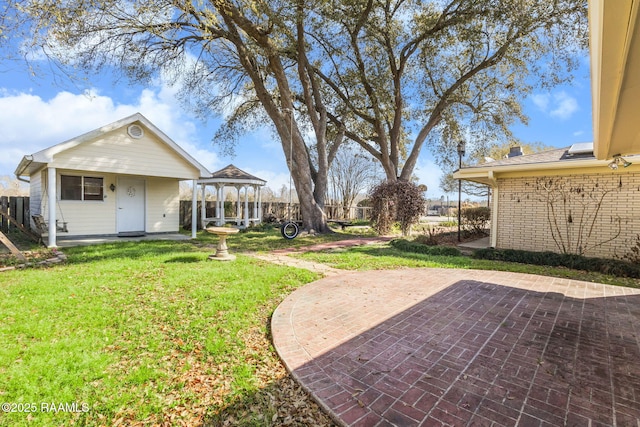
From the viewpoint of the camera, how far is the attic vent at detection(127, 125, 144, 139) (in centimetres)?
1030

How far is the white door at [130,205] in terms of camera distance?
1152 cm

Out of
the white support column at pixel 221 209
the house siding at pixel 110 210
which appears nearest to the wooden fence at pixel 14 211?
the house siding at pixel 110 210

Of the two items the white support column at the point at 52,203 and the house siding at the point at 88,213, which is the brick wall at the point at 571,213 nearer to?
the white support column at the point at 52,203

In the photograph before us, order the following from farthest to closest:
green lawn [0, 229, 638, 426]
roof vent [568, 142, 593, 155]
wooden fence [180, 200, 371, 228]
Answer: wooden fence [180, 200, 371, 228] → roof vent [568, 142, 593, 155] → green lawn [0, 229, 638, 426]

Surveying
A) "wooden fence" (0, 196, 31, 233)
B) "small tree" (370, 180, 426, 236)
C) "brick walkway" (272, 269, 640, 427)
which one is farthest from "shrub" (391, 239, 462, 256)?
"wooden fence" (0, 196, 31, 233)

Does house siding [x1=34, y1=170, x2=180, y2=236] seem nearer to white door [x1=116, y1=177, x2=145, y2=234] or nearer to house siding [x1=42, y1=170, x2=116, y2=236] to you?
house siding [x1=42, y1=170, x2=116, y2=236]

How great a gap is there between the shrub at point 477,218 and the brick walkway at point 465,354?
812cm

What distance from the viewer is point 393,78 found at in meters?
15.0

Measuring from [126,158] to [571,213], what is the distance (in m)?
14.0

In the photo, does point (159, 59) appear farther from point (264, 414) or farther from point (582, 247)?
point (582, 247)

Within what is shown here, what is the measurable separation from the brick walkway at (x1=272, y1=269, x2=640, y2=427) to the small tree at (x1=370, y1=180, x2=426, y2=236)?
764 centimetres

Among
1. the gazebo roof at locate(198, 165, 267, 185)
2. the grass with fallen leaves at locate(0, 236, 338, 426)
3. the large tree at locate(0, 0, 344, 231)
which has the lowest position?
the grass with fallen leaves at locate(0, 236, 338, 426)

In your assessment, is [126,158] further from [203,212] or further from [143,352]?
[143,352]

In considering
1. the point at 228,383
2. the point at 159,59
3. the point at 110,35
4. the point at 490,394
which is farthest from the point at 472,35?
the point at 228,383
